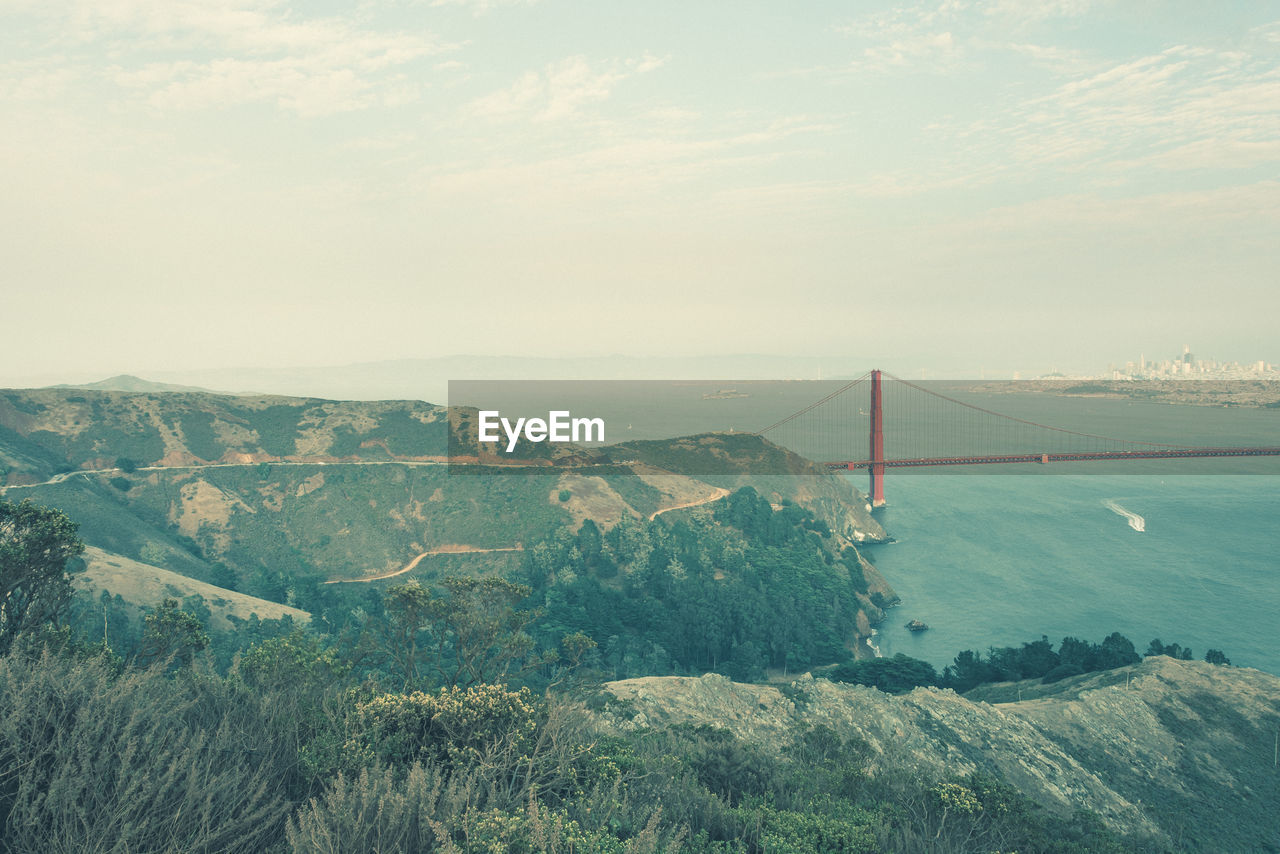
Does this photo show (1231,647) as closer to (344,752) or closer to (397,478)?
(344,752)

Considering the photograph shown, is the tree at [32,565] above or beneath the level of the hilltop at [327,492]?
above

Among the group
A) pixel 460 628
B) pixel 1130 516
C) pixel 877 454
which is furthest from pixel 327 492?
pixel 1130 516

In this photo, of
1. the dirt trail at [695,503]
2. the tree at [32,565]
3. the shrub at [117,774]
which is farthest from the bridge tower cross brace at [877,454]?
the shrub at [117,774]

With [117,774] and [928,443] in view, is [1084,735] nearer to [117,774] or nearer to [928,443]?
[117,774]

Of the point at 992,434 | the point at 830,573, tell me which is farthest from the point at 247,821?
the point at 992,434

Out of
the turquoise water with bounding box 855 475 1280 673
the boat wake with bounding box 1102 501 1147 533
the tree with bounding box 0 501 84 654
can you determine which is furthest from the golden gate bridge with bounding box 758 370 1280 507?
the tree with bounding box 0 501 84 654

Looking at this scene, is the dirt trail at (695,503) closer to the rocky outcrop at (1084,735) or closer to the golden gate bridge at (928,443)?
the golden gate bridge at (928,443)
